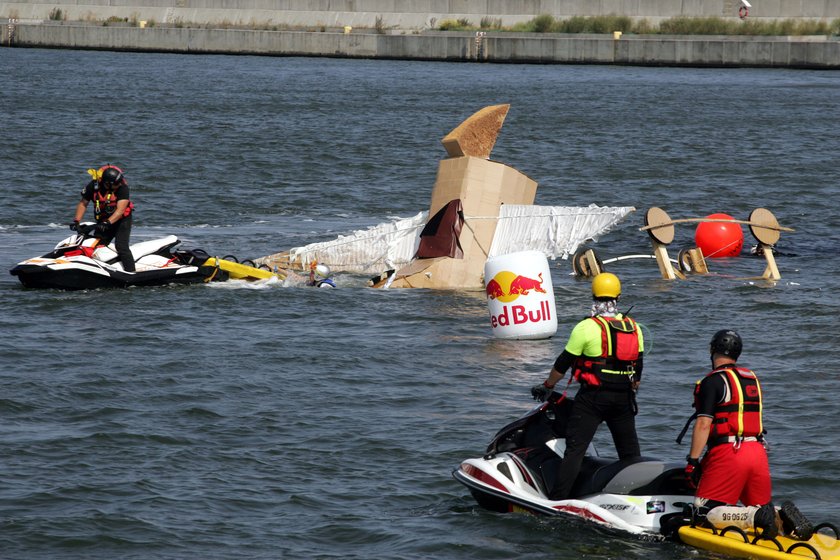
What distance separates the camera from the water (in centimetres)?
1044

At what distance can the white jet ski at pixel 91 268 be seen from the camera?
18.5 m

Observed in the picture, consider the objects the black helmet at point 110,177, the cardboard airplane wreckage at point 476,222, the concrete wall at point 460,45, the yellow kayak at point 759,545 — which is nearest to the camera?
the yellow kayak at point 759,545

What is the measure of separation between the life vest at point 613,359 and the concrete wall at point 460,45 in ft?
218

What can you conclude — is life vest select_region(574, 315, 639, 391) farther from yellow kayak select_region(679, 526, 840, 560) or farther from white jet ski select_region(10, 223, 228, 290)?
white jet ski select_region(10, 223, 228, 290)

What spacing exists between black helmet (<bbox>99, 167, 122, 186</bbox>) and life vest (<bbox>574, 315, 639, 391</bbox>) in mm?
10039

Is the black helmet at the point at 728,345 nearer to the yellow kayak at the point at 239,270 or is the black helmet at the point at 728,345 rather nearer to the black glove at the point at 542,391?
the black glove at the point at 542,391

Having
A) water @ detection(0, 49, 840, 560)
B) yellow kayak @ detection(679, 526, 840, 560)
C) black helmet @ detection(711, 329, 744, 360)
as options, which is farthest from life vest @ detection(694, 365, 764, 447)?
water @ detection(0, 49, 840, 560)

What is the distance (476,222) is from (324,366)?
5.36 meters

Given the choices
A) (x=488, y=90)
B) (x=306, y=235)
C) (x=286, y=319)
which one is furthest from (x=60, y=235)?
(x=488, y=90)

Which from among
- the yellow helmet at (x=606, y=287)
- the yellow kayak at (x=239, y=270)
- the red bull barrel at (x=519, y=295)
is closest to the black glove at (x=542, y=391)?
the yellow helmet at (x=606, y=287)

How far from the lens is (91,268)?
18.5 m

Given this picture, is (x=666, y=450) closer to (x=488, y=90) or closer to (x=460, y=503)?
(x=460, y=503)

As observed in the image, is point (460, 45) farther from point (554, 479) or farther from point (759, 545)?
point (759, 545)

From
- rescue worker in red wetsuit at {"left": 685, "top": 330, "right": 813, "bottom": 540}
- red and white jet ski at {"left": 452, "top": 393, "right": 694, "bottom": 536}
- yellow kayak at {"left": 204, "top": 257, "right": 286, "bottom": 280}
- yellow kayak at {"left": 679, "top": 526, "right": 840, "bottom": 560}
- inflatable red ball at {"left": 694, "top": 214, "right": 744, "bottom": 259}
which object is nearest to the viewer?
yellow kayak at {"left": 679, "top": 526, "right": 840, "bottom": 560}
